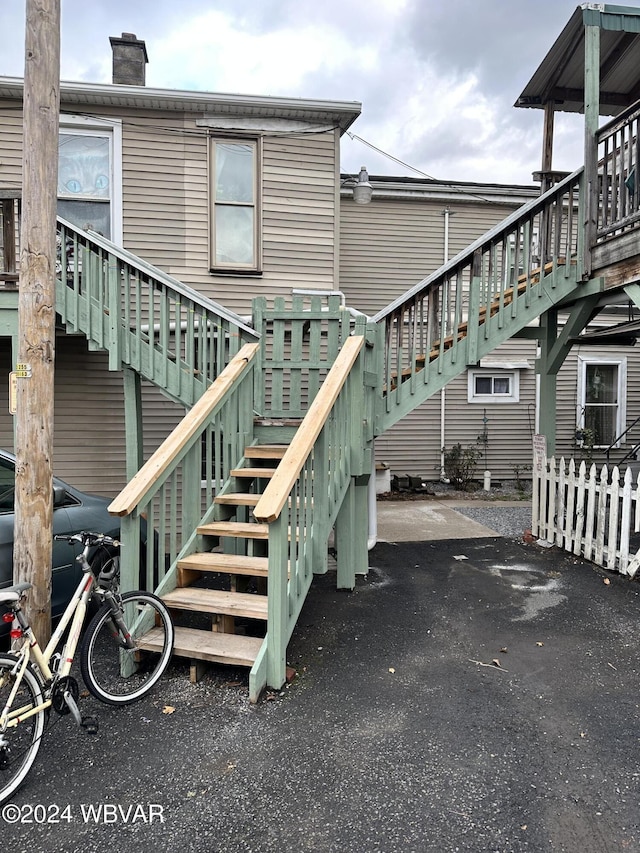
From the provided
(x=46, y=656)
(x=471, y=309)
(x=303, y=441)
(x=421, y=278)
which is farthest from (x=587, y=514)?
(x=421, y=278)

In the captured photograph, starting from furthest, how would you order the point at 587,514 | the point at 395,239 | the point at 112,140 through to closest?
the point at 395,239
the point at 112,140
the point at 587,514

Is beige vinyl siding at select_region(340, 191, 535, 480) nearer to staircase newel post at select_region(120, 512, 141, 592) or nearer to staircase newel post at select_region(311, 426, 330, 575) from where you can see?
staircase newel post at select_region(311, 426, 330, 575)

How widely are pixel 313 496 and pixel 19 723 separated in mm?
2197

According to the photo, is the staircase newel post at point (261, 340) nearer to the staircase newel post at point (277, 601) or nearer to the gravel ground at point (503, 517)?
the staircase newel post at point (277, 601)

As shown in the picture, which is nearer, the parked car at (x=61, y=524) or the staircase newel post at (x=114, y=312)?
the parked car at (x=61, y=524)

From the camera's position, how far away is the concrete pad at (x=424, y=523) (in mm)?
7445

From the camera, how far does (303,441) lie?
370cm

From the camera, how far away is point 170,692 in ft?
11.1

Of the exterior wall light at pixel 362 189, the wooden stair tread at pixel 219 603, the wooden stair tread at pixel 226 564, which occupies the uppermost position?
the exterior wall light at pixel 362 189

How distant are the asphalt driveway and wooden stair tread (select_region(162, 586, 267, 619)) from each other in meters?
0.42

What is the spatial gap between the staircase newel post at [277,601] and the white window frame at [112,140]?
600 centimetres

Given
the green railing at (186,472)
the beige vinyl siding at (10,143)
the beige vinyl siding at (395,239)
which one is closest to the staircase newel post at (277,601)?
the green railing at (186,472)

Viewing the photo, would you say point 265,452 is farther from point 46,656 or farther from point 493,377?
point 493,377

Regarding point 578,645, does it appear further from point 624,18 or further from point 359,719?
point 624,18
